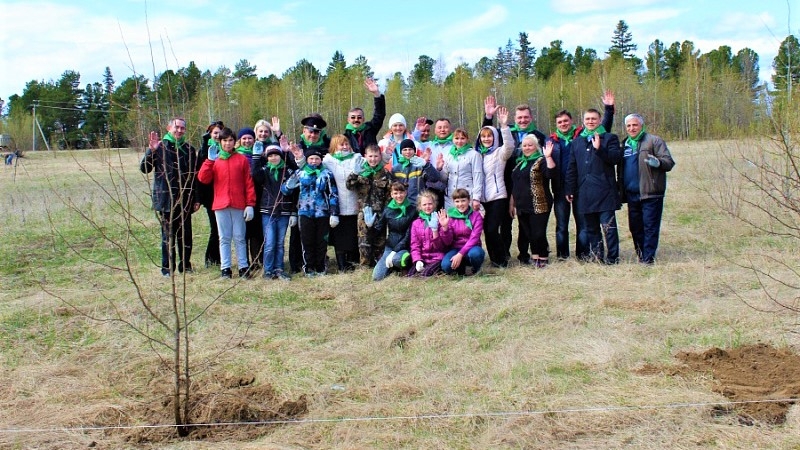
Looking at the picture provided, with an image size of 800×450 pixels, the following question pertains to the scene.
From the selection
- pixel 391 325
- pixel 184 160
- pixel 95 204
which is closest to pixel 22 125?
pixel 95 204

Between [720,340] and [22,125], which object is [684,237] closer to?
[720,340]

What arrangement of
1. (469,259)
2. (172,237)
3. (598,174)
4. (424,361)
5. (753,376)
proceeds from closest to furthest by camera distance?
(753,376), (424,361), (172,237), (469,259), (598,174)

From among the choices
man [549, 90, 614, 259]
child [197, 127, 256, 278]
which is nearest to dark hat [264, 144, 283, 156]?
child [197, 127, 256, 278]

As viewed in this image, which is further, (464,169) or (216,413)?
(464,169)

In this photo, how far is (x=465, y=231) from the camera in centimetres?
749

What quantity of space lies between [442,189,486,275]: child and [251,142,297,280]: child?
Result: 1.83 m

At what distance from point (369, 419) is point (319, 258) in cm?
417

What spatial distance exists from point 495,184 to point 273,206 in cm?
254

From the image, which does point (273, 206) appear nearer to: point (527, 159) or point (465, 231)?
point (465, 231)

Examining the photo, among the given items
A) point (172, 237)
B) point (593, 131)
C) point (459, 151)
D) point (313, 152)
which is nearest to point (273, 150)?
point (313, 152)

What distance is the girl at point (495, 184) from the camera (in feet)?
25.8

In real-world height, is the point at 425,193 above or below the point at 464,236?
above

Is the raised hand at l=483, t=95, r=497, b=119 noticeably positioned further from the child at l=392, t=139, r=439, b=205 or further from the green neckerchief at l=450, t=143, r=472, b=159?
the child at l=392, t=139, r=439, b=205

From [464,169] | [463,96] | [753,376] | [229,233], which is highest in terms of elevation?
[463,96]
